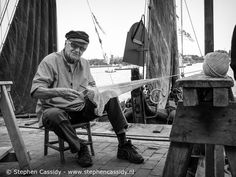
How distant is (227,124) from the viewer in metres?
1.54

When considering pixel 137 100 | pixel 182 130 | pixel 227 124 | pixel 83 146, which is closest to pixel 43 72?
pixel 83 146

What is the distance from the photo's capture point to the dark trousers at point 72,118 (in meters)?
2.68

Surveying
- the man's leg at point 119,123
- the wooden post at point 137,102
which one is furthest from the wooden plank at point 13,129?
the wooden post at point 137,102

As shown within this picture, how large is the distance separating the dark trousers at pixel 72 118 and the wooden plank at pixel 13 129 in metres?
0.29

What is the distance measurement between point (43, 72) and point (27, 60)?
486cm

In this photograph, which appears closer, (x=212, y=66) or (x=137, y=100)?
(x=212, y=66)

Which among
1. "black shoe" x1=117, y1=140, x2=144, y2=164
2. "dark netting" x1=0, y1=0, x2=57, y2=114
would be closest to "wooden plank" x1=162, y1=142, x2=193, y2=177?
"black shoe" x1=117, y1=140, x2=144, y2=164

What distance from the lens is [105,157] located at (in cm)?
318

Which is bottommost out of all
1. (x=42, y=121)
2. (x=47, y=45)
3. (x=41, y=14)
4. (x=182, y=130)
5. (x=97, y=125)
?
(x=97, y=125)

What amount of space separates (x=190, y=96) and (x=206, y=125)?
196 mm

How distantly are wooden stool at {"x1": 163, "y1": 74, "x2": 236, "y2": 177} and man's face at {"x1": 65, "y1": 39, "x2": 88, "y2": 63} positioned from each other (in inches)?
65.5

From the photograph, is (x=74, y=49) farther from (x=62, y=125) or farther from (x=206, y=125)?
(x=206, y=125)

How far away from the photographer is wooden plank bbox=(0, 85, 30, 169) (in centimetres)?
258

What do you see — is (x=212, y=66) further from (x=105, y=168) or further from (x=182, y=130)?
(x=105, y=168)
